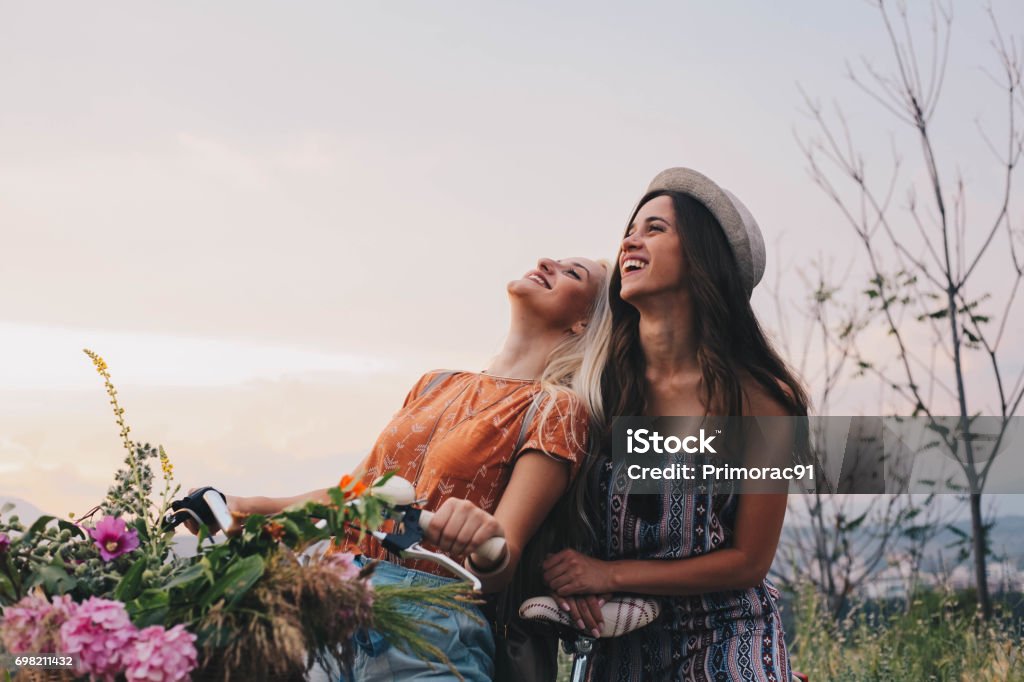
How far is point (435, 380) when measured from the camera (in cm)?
312

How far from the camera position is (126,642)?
168 cm

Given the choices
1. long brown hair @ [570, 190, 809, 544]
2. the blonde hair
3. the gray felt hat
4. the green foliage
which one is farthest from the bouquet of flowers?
the green foliage

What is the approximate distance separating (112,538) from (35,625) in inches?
9.0

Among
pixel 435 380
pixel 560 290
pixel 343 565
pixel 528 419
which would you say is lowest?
pixel 343 565

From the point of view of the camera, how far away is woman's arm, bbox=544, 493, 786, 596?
2629mm

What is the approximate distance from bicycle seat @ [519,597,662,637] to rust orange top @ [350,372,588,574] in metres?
0.25

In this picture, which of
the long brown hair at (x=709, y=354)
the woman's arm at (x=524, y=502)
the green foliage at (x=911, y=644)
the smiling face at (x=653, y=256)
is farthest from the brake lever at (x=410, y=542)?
the green foliage at (x=911, y=644)

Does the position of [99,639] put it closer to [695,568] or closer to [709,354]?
[695,568]

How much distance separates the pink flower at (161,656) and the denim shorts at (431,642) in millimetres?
634

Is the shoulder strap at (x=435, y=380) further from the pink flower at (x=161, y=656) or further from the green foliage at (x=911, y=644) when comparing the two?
the green foliage at (x=911, y=644)

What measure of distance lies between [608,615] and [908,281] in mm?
4052

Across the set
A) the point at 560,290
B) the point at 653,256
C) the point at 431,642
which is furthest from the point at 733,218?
the point at 431,642

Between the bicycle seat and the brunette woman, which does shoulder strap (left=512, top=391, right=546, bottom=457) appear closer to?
the brunette woman

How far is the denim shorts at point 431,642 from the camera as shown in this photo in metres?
2.36
